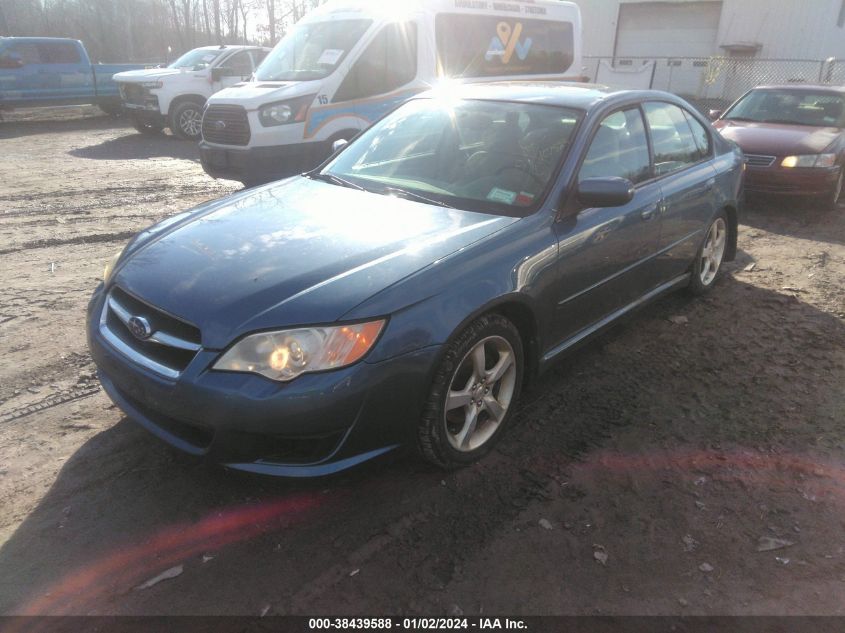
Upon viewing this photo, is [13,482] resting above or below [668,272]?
below

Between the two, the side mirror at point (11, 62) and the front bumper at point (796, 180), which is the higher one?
the side mirror at point (11, 62)

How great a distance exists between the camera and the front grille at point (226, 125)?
26.0 ft

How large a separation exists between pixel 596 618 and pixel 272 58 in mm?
8556

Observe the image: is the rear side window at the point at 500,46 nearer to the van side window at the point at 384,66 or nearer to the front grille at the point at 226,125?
the van side window at the point at 384,66

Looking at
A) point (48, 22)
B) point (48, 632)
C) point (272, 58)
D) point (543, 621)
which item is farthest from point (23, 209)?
point (48, 22)

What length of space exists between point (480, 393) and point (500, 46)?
301 inches

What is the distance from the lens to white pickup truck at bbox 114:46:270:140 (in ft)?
43.3

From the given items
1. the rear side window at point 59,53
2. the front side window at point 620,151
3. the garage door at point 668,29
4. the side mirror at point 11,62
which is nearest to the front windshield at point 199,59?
the rear side window at point 59,53

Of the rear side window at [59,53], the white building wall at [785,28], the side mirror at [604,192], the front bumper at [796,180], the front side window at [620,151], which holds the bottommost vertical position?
the front bumper at [796,180]

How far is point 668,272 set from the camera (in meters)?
4.26

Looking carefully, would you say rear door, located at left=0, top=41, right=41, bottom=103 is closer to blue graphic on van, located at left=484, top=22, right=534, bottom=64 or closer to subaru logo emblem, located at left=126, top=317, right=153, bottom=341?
blue graphic on van, located at left=484, top=22, right=534, bottom=64

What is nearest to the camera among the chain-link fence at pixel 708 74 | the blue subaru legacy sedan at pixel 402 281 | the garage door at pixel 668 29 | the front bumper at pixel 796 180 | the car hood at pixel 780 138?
the blue subaru legacy sedan at pixel 402 281

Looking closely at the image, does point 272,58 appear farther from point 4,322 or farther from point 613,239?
point 613,239

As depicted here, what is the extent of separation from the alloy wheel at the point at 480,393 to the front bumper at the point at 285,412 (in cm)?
30
